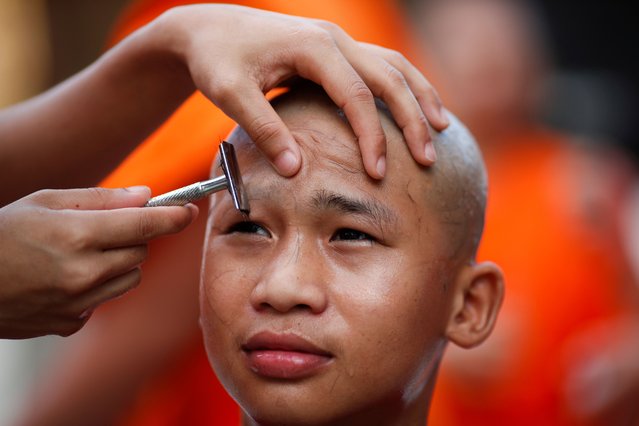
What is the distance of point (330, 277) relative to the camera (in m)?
1.78

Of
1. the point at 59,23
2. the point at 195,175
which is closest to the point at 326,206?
the point at 195,175

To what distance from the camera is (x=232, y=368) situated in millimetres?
1805

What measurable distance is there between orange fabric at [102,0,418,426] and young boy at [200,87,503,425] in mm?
615

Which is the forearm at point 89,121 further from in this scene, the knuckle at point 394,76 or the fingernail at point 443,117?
the fingernail at point 443,117

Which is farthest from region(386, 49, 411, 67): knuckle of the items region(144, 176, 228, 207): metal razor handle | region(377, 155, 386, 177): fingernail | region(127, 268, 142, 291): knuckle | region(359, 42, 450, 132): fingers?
region(127, 268, 142, 291): knuckle

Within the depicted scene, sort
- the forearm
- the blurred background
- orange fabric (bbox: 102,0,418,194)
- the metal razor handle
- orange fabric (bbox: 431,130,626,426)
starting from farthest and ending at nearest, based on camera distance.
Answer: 1. the blurred background
2. orange fabric (bbox: 431,130,626,426)
3. orange fabric (bbox: 102,0,418,194)
4. the forearm
5. the metal razor handle

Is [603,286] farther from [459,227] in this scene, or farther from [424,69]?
[459,227]

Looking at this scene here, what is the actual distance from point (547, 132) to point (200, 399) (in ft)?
6.47

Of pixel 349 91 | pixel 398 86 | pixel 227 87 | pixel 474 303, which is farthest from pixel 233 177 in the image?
pixel 474 303

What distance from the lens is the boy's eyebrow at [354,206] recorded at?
180 cm

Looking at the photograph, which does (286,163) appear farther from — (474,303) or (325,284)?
(474,303)

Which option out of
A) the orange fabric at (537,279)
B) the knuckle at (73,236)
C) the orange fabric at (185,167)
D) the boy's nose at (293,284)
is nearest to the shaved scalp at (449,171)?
the boy's nose at (293,284)

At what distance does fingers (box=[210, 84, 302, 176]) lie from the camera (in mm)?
1663

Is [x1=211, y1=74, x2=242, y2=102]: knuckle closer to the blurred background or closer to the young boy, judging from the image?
the young boy
